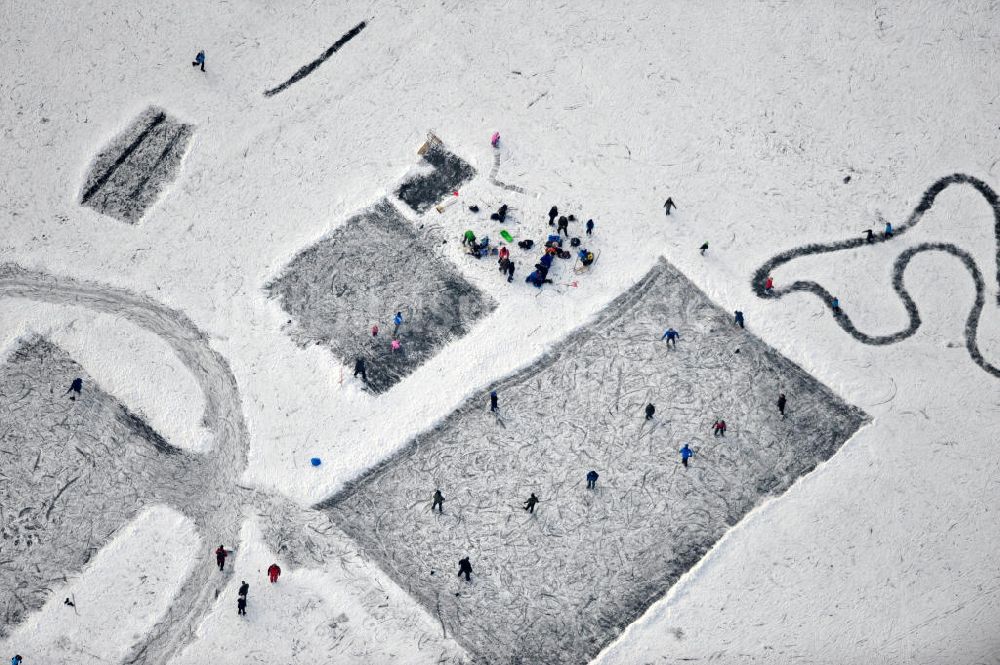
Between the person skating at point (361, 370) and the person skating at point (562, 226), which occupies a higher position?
the person skating at point (562, 226)

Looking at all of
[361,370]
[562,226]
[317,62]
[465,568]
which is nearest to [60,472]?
[361,370]

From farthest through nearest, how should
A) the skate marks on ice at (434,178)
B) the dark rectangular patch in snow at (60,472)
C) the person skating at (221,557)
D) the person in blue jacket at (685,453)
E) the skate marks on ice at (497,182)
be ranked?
the skate marks on ice at (497,182), the skate marks on ice at (434,178), the person in blue jacket at (685,453), the dark rectangular patch in snow at (60,472), the person skating at (221,557)

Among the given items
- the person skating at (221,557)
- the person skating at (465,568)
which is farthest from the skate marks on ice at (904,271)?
the person skating at (221,557)

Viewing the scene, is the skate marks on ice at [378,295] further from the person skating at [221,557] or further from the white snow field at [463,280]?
the person skating at [221,557]

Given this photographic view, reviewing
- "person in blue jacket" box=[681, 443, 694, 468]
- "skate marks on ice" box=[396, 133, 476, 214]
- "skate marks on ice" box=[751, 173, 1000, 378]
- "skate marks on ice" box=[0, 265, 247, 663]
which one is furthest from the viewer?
"skate marks on ice" box=[396, 133, 476, 214]

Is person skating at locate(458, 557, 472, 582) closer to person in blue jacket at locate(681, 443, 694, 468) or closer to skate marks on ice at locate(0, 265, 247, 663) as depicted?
skate marks on ice at locate(0, 265, 247, 663)

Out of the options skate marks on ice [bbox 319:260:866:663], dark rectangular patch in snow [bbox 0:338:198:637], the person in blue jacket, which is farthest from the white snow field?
the person in blue jacket

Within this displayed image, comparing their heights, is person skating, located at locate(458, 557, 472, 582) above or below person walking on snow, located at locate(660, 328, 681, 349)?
below
